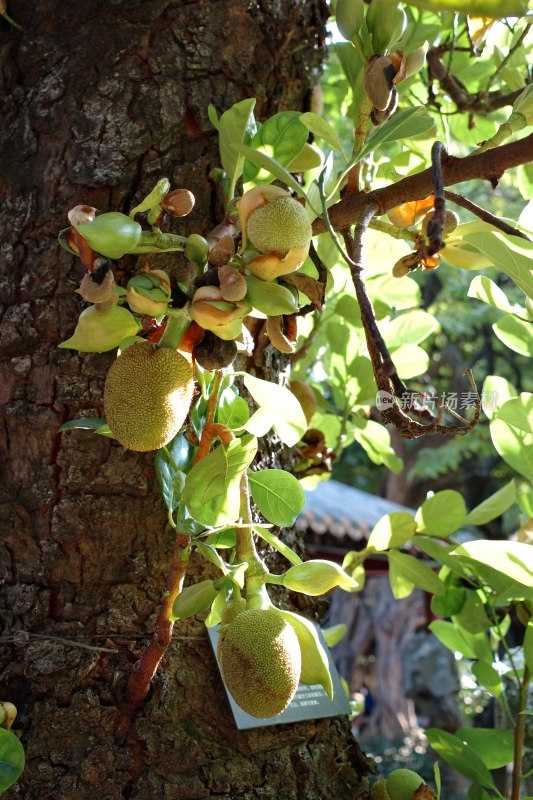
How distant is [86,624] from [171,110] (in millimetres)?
458

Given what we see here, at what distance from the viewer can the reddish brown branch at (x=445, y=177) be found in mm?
439

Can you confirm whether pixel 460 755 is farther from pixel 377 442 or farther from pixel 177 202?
pixel 177 202

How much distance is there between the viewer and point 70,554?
0.60 metres

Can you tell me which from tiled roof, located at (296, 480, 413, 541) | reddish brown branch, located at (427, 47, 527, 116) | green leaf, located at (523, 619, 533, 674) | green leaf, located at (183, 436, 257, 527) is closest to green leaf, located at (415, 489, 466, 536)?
green leaf, located at (523, 619, 533, 674)

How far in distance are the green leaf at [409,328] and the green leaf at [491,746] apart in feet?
1.35

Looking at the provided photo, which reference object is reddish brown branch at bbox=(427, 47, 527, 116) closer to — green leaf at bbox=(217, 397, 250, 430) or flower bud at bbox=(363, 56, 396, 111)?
flower bud at bbox=(363, 56, 396, 111)

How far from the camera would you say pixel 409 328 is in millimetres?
875

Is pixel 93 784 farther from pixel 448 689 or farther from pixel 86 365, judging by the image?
pixel 448 689

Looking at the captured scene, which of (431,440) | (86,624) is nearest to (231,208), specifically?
(86,624)

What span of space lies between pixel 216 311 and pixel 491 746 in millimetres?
547

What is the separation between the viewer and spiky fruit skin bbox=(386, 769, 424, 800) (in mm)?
588

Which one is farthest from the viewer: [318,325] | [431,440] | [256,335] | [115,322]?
[431,440]

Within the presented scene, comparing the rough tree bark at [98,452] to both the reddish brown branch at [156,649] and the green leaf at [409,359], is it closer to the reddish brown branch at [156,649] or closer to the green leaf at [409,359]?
the reddish brown branch at [156,649]

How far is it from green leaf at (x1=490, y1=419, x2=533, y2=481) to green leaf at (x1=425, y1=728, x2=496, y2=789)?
26cm
